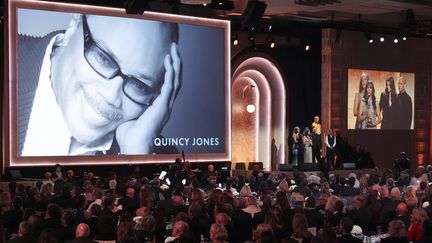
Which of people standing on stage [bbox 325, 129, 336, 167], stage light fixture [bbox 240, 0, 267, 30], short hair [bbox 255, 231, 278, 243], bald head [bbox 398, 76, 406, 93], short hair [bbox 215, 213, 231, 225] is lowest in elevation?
short hair [bbox 215, 213, 231, 225]

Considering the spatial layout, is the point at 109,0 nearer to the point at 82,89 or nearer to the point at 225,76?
the point at 82,89

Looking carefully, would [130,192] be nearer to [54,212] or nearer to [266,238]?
[54,212]

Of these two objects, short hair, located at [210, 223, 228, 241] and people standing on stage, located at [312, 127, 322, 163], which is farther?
people standing on stage, located at [312, 127, 322, 163]

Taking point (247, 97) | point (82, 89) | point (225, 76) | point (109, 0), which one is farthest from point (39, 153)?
point (247, 97)

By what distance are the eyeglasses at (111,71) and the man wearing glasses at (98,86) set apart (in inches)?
1.0

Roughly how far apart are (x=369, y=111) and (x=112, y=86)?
10.3m

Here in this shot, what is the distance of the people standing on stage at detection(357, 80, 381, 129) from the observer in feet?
84.8

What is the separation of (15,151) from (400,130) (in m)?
14.5

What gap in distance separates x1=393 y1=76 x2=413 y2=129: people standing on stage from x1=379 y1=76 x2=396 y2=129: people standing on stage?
11.2 inches

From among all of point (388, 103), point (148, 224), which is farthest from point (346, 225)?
point (388, 103)

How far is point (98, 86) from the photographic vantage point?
757 inches

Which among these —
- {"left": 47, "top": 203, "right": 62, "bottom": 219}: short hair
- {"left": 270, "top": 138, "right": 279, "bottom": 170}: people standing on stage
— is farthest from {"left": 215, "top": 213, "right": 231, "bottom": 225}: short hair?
{"left": 270, "top": 138, "right": 279, "bottom": 170}: people standing on stage

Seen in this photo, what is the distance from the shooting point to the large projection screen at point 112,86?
18.3 m

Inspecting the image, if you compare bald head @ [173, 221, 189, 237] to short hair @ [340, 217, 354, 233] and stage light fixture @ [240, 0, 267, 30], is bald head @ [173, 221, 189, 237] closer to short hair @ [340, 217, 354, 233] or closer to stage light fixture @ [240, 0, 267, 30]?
short hair @ [340, 217, 354, 233]
